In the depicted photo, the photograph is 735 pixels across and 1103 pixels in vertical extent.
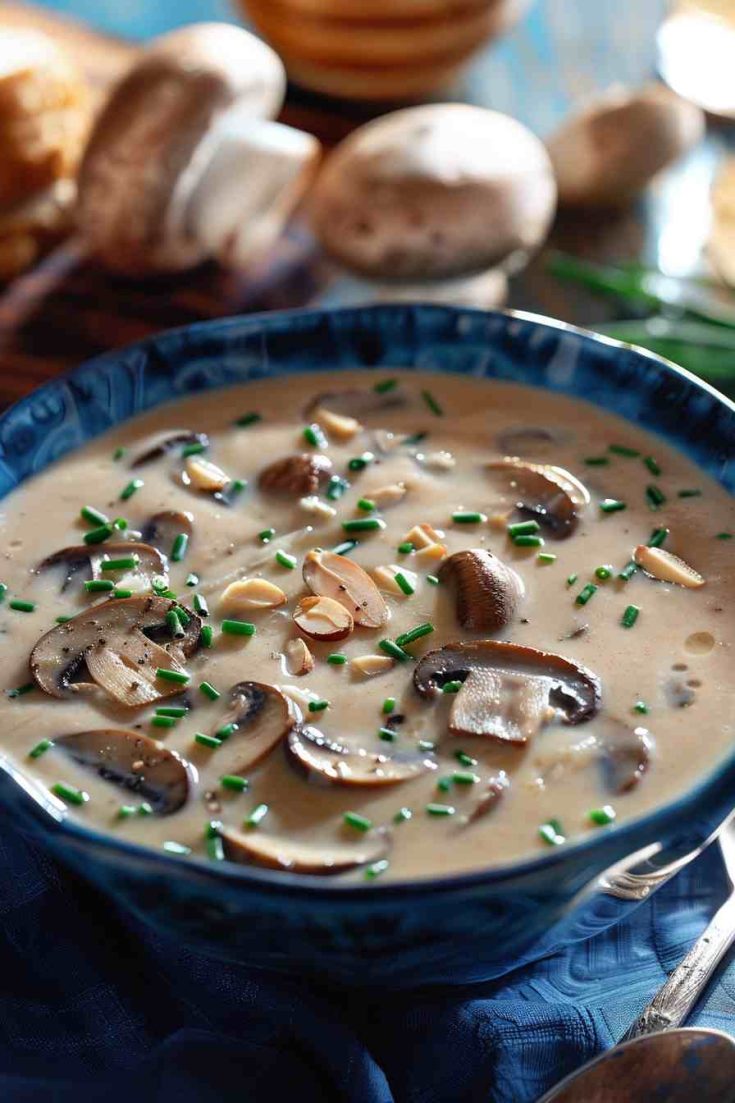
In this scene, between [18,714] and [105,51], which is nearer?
[18,714]

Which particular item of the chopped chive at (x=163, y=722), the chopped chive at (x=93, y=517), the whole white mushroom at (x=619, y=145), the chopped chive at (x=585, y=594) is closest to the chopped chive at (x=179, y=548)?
the chopped chive at (x=93, y=517)

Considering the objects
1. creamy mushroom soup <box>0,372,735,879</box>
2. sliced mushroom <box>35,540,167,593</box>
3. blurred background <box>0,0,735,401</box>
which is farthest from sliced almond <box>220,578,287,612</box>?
blurred background <box>0,0,735,401</box>

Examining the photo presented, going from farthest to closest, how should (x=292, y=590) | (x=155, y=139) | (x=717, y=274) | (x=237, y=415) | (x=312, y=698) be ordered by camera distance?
(x=717, y=274)
(x=155, y=139)
(x=237, y=415)
(x=292, y=590)
(x=312, y=698)

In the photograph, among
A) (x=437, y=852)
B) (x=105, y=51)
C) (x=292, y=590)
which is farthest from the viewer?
(x=105, y=51)

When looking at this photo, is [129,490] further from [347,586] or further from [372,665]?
[372,665]

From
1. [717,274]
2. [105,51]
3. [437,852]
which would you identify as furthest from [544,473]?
[105,51]

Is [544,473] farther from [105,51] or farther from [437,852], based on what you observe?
[105,51]

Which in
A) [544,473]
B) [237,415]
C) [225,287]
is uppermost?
[544,473]

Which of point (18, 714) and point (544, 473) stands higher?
point (544, 473)
